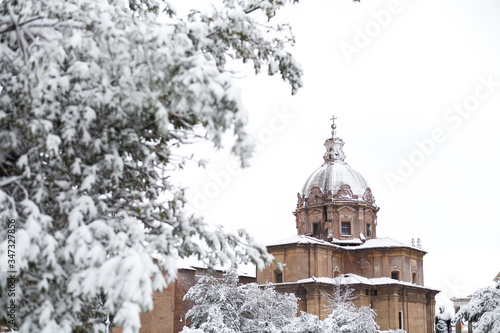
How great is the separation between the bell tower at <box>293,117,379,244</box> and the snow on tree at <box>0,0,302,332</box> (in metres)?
43.3

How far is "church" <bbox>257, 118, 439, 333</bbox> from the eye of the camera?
147ft

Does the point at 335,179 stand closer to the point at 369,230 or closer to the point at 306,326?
the point at 369,230

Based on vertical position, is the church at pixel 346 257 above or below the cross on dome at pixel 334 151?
below

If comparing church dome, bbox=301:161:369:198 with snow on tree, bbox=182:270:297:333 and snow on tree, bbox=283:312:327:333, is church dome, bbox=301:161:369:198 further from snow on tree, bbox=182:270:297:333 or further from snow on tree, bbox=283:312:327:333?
snow on tree, bbox=283:312:327:333

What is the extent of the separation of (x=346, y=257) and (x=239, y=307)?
13.0m

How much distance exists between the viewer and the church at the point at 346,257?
44.8 metres

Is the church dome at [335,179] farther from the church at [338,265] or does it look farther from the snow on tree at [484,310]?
the snow on tree at [484,310]

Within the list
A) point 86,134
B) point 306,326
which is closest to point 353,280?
point 306,326

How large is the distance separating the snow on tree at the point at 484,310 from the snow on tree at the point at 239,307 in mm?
15227

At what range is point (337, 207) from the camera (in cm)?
5016

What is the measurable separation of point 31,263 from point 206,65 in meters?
3.03

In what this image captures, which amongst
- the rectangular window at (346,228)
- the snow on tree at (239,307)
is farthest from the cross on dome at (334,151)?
the snow on tree at (239,307)

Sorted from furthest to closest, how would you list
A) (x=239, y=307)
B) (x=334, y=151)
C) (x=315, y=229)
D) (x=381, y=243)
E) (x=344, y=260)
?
(x=334, y=151), (x=315, y=229), (x=381, y=243), (x=344, y=260), (x=239, y=307)

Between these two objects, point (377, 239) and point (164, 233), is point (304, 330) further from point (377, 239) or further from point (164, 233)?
point (164, 233)
